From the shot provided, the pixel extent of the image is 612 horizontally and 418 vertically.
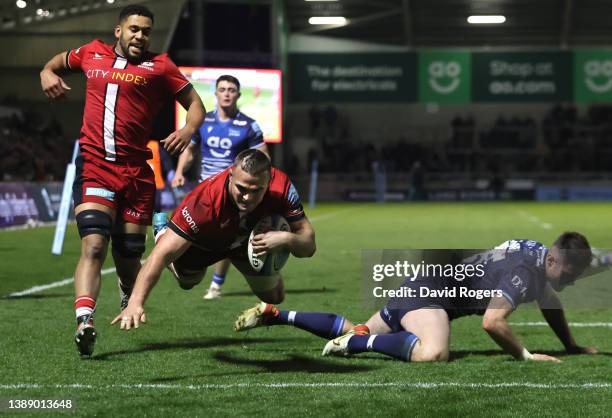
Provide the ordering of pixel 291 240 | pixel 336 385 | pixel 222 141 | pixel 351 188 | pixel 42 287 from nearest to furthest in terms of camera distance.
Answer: pixel 336 385, pixel 291 240, pixel 222 141, pixel 42 287, pixel 351 188

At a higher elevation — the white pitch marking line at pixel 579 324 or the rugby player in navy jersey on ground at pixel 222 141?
the rugby player in navy jersey on ground at pixel 222 141

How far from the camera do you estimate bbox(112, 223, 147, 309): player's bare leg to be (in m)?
6.60

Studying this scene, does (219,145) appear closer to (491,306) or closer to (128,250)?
(128,250)

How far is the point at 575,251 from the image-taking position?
225 inches

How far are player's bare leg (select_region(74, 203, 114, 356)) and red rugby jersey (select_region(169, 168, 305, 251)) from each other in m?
0.75

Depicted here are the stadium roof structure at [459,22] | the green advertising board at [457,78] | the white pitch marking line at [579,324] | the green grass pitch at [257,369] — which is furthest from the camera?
the stadium roof structure at [459,22]

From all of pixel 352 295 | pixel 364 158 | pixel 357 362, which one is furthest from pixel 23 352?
pixel 364 158

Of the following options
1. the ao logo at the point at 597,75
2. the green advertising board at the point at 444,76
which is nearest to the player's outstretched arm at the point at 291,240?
the green advertising board at the point at 444,76

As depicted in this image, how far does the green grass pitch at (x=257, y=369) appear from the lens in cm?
476

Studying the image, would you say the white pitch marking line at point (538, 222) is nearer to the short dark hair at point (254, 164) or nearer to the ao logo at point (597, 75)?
the ao logo at point (597, 75)

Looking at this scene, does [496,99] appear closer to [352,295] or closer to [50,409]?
[352,295]

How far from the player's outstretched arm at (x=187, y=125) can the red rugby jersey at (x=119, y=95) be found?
0.25 feet

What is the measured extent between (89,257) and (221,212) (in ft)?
3.40

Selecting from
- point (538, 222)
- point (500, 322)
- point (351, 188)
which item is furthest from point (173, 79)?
point (351, 188)
